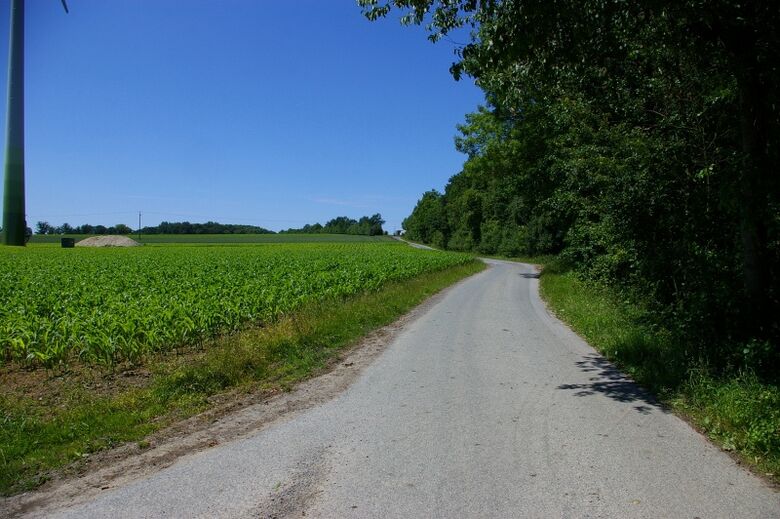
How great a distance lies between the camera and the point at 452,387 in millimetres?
7051

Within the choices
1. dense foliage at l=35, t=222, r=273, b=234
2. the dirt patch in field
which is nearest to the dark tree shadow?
the dirt patch in field

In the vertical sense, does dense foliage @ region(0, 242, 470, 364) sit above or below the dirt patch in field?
above

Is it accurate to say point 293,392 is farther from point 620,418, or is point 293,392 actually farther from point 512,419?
point 620,418

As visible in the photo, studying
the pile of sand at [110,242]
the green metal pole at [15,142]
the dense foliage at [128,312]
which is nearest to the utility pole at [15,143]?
the green metal pole at [15,142]

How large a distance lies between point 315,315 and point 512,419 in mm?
7500

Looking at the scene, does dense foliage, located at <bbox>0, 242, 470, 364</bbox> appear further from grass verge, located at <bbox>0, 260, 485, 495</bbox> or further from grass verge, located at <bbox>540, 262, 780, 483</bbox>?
grass verge, located at <bbox>540, 262, 780, 483</bbox>

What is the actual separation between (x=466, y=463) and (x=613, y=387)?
3386 millimetres

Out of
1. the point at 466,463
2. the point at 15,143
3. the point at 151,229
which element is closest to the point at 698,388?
the point at 466,463

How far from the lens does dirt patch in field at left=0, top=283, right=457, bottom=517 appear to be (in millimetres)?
4145

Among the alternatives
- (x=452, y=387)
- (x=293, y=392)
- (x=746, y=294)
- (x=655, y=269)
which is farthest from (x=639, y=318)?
(x=293, y=392)

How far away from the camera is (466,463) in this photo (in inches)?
179

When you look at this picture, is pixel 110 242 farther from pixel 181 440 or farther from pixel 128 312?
pixel 181 440

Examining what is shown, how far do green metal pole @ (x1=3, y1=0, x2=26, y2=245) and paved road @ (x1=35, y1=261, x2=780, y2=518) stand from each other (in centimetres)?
6935

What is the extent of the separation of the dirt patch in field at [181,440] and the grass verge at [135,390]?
0.18 m
